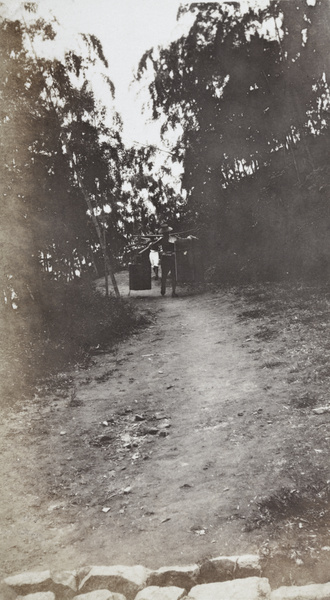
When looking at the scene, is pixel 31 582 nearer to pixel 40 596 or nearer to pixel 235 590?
pixel 40 596

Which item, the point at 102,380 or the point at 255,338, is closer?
the point at 102,380

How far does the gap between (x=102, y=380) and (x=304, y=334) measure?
3592mm

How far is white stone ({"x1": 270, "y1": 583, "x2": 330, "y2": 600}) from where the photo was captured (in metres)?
2.16

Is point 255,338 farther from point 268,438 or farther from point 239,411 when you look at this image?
point 268,438

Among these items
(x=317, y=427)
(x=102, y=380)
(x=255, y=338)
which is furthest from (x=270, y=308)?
(x=317, y=427)

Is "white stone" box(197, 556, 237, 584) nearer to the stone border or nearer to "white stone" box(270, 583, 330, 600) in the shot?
the stone border

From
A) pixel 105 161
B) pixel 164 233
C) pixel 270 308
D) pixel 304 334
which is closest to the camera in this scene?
pixel 304 334

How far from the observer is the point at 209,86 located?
13828 mm

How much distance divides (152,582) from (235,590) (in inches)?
21.3

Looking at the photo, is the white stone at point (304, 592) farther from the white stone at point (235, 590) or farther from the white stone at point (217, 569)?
the white stone at point (217, 569)

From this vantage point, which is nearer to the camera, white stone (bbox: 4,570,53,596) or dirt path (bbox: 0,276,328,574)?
white stone (bbox: 4,570,53,596)

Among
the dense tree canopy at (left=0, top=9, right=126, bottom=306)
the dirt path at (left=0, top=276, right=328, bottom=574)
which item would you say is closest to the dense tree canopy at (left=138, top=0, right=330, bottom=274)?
the dense tree canopy at (left=0, top=9, right=126, bottom=306)

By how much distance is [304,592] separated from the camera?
2188 millimetres

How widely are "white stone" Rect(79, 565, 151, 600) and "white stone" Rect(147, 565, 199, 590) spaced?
0.19ft
